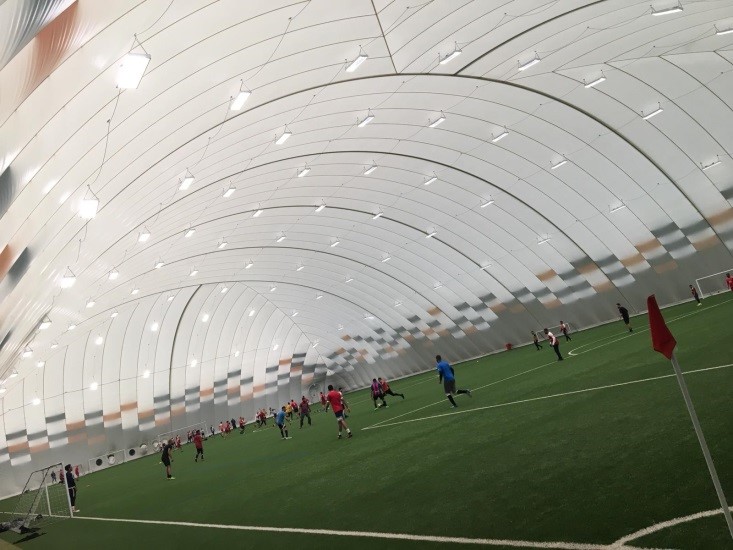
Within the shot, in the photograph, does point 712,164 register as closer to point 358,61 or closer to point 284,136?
point 358,61

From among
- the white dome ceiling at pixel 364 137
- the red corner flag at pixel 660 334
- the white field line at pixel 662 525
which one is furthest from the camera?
the white dome ceiling at pixel 364 137

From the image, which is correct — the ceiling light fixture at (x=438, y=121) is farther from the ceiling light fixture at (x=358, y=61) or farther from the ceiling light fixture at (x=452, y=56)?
the ceiling light fixture at (x=358, y=61)

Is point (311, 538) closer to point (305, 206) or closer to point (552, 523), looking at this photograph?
point (552, 523)

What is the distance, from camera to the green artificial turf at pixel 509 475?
7.91 metres

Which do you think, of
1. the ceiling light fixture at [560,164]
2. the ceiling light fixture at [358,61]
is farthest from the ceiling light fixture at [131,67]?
the ceiling light fixture at [560,164]

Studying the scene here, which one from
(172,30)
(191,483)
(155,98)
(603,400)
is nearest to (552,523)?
(603,400)

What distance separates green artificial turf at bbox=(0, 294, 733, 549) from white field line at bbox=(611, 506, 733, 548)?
0.11 meters

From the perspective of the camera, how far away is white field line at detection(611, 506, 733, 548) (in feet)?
21.6

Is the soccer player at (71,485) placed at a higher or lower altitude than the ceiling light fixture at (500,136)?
lower

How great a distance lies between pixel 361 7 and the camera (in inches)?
817

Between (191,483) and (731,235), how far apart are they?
1308 inches

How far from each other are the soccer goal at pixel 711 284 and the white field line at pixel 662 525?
123ft

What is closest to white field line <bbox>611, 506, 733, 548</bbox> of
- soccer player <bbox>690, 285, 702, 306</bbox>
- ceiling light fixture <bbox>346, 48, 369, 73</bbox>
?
ceiling light fixture <bbox>346, 48, 369, 73</bbox>

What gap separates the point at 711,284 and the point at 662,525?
38.7 metres
